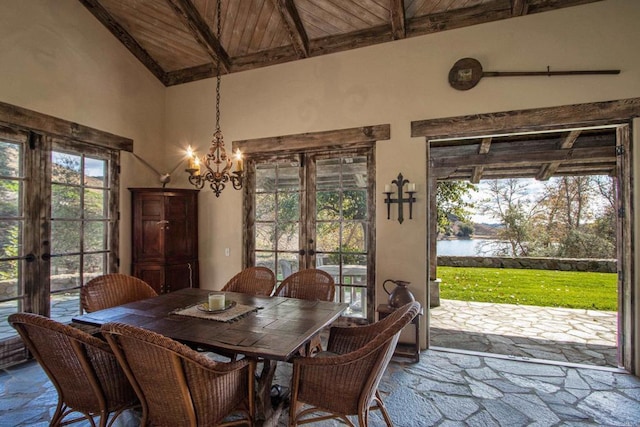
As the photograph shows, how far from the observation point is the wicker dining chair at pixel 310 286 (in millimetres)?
2927

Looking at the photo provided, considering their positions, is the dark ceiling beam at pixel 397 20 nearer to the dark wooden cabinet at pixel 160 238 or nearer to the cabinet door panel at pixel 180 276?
the dark wooden cabinet at pixel 160 238

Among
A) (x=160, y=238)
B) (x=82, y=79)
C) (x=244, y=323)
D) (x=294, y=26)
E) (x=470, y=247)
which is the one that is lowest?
(x=470, y=247)

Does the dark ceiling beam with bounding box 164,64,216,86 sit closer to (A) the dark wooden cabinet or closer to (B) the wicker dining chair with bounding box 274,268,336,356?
(A) the dark wooden cabinet

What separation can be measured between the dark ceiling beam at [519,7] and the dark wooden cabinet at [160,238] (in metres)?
4.18

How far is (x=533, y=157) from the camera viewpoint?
495 cm

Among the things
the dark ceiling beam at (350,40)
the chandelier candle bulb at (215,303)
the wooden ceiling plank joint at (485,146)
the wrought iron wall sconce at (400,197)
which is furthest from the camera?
the wooden ceiling plank joint at (485,146)

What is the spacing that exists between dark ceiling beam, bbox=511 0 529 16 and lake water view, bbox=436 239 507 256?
258 inches

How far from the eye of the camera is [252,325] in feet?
6.54

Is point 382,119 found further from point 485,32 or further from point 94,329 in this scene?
point 94,329

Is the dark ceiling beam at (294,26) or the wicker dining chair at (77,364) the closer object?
the wicker dining chair at (77,364)

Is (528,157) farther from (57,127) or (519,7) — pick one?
(57,127)

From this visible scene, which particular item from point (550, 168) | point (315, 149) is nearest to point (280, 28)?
point (315, 149)

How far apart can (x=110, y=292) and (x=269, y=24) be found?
3.29 metres


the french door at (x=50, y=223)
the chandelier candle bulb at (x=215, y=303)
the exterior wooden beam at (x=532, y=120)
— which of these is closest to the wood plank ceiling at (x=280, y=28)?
the exterior wooden beam at (x=532, y=120)
